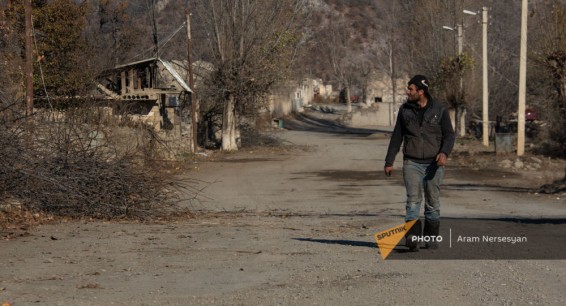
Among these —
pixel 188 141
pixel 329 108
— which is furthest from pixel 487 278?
pixel 329 108

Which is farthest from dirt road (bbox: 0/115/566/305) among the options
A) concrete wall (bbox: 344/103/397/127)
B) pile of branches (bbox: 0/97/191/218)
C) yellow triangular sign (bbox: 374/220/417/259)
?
concrete wall (bbox: 344/103/397/127)

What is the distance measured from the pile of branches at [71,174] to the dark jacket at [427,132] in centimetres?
544

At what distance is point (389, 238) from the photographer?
10094mm

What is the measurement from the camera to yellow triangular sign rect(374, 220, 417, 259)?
912 centimetres

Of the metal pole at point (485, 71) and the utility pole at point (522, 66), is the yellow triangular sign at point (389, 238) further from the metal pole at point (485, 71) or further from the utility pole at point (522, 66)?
the metal pole at point (485, 71)

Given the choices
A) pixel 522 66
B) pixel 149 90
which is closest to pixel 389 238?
pixel 522 66

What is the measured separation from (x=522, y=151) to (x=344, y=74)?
68.0 m

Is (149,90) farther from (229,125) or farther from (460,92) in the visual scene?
(460,92)

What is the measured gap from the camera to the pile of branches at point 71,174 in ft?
40.3

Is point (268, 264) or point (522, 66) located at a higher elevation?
point (522, 66)

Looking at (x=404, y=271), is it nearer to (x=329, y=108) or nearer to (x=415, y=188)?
(x=415, y=188)

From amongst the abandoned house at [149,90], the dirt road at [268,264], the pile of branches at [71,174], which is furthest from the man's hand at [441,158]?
the abandoned house at [149,90]

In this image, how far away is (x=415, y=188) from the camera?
30.1 feet

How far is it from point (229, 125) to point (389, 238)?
3465 centimetres
